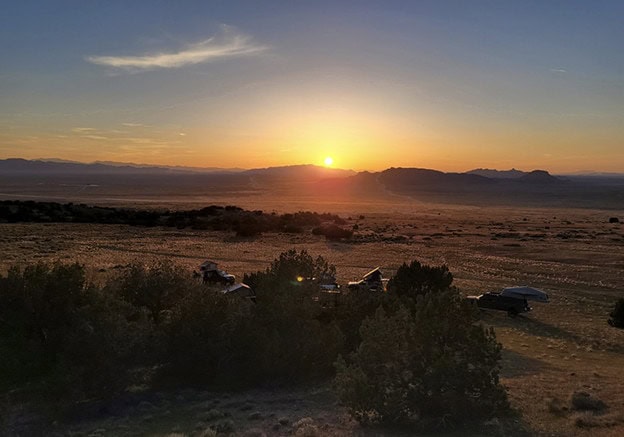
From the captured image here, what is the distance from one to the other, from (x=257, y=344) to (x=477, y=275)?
27965 millimetres

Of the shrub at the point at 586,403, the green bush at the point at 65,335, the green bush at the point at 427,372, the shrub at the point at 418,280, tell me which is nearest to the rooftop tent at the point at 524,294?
the shrub at the point at 418,280

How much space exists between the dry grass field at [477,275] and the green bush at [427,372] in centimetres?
76

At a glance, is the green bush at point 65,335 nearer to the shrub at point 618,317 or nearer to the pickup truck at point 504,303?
the pickup truck at point 504,303

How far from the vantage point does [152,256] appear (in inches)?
1852

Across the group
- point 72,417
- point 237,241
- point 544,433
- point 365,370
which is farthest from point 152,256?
point 544,433

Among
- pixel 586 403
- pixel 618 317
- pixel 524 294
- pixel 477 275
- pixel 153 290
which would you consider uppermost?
pixel 153 290

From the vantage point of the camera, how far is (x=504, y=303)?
28.0 m

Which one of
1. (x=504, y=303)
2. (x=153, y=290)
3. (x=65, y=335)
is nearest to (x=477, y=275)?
(x=504, y=303)

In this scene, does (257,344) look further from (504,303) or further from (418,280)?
(504,303)

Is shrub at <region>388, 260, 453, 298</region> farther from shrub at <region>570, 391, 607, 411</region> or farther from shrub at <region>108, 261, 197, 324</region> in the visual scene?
shrub at <region>570, 391, 607, 411</region>

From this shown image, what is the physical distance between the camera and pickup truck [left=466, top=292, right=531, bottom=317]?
27.6 m

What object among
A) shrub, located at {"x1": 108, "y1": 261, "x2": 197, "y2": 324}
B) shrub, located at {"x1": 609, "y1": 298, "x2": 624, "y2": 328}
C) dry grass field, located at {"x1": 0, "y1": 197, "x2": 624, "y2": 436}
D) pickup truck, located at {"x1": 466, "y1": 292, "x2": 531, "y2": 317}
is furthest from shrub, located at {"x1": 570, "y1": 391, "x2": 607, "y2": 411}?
shrub, located at {"x1": 609, "y1": 298, "x2": 624, "y2": 328}

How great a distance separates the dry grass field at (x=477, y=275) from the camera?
13711 millimetres

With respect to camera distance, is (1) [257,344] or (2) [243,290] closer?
(1) [257,344]
